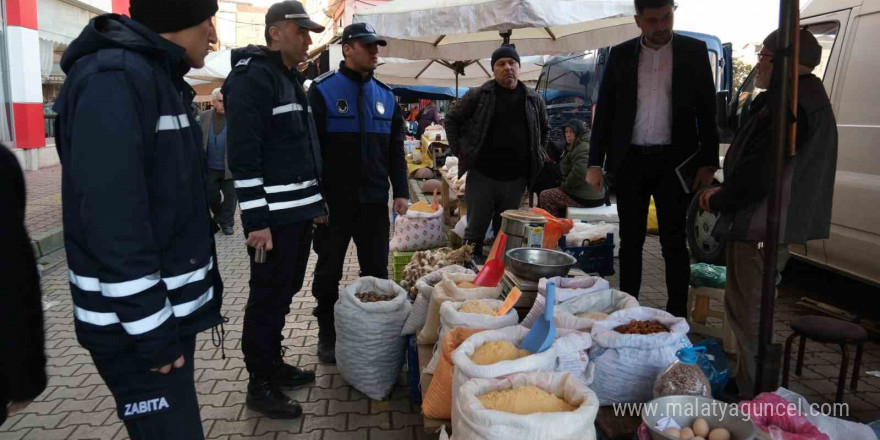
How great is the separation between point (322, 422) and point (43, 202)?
9132 mm

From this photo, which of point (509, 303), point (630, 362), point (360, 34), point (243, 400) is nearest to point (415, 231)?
point (360, 34)

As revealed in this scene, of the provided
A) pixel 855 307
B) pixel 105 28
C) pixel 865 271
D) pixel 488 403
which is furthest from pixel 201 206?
pixel 855 307

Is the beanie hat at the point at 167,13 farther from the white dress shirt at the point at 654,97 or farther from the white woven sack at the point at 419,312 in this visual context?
the white dress shirt at the point at 654,97

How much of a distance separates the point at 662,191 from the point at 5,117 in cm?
1351

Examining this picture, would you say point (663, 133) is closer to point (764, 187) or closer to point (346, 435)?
point (764, 187)

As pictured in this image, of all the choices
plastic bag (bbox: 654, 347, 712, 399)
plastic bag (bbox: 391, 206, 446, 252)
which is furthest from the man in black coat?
plastic bag (bbox: 391, 206, 446, 252)

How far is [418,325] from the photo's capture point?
3311 mm

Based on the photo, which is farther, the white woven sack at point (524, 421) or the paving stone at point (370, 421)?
the paving stone at point (370, 421)

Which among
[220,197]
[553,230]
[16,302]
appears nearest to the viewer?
[16,302]

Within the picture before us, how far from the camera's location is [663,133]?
3.50 m

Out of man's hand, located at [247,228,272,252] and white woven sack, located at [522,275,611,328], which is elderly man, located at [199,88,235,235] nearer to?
man's hand, located at [247,228,272,252]

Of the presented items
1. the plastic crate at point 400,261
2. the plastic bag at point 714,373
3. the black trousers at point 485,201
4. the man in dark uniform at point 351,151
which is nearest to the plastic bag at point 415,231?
the plastic crate at point 400,261

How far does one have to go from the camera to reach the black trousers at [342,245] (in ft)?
12.5

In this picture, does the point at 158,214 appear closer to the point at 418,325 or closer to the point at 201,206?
the point at 201,206
